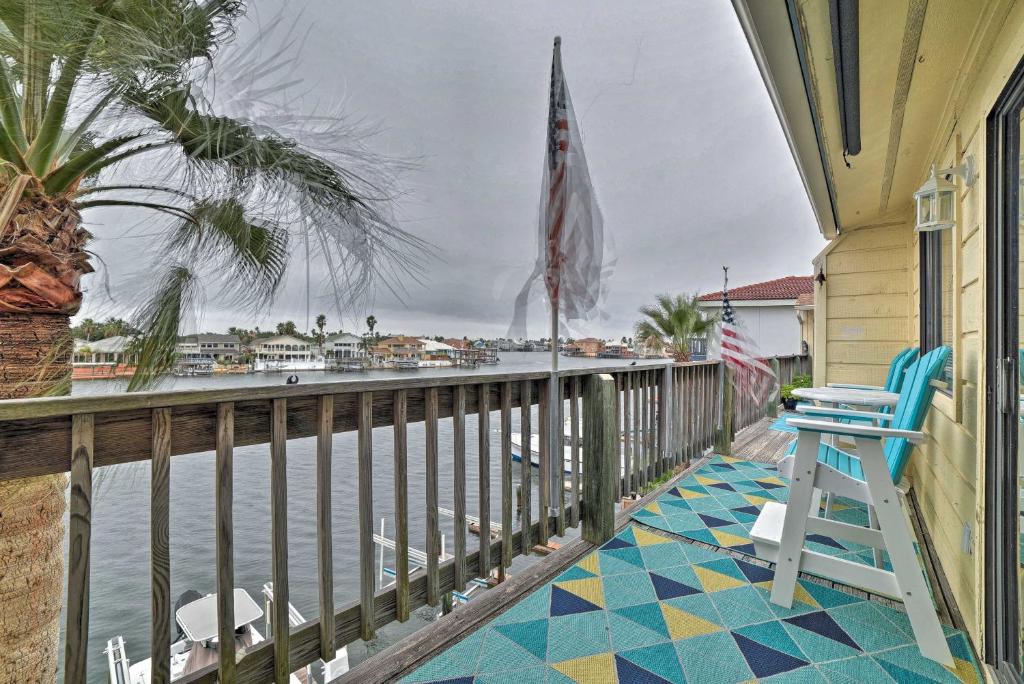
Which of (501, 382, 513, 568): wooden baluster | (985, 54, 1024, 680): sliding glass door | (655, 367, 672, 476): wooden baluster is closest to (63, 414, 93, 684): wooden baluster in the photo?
(501, 382, 513, 568): wooden baluster

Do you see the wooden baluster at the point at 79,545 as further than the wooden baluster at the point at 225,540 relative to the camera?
No

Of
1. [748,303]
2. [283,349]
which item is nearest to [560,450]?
[283,349]

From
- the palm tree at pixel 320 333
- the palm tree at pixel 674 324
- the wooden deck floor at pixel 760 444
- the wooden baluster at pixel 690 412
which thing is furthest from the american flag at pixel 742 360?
the palm tree at pixel 674 324

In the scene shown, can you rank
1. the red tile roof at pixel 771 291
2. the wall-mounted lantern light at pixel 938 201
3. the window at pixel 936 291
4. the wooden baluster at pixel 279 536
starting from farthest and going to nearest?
the red tile roof at pixel 771 291 → the window at pixel 936 291 → the wall-mounted lantern light at pixel 938 201 → the wooden baluster at pixel 279 536

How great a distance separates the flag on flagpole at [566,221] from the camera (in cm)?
237

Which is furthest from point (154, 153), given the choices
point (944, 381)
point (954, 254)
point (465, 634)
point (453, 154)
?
point (944, 381)

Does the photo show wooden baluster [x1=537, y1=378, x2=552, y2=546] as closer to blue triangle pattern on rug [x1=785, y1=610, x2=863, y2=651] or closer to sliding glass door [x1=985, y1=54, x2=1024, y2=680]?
blue triangle pattern on rug [x1=785, y1=610, x2=863, y2=651]

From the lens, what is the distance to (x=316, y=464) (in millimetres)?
1402

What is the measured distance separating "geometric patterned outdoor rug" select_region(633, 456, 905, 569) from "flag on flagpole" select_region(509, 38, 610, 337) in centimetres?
151

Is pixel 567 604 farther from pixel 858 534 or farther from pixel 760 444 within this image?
pixel 760 444

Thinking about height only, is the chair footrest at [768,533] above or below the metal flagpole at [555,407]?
below

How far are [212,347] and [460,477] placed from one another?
1213mm

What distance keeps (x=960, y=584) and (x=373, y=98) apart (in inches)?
134

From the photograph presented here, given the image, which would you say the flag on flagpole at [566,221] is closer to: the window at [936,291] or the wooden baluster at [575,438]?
the wooden baluster at [575,438]
